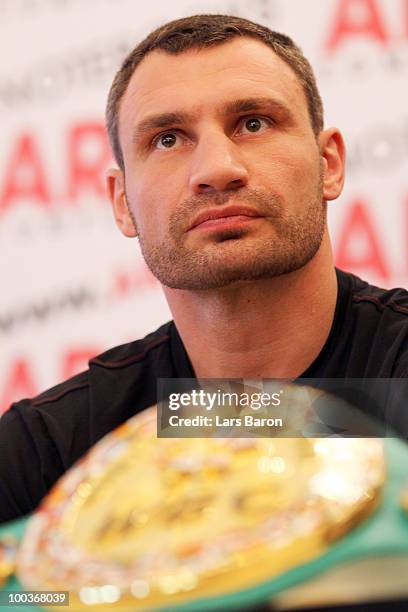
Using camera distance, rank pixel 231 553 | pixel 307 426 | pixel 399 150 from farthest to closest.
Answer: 1. pixel 399 150
2. pixel 307 426
3. pixel 231 553

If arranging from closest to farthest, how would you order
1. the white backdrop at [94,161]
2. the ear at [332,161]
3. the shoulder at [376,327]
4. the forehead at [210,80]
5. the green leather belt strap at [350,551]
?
the green leather belt strap at [350,551]
the shoulder at [376,327]
the forehead at [210,80]
the ear at [332,161]
the white backdrop at [94,161]

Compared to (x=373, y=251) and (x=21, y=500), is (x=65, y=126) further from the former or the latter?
(x=21, y=500)

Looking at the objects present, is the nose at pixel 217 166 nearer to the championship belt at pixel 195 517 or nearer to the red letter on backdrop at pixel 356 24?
the championship belt at pixel 195 517

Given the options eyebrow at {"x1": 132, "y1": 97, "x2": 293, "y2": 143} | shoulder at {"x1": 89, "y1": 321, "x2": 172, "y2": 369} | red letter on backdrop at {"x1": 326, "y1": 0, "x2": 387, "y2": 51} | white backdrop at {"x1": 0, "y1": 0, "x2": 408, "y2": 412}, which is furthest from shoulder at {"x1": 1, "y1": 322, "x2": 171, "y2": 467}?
red letter on backdrop at {"x1": 326, "y1": 0, "x2": 387, "y2": 51}

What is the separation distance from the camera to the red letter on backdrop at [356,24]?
1.27 metres

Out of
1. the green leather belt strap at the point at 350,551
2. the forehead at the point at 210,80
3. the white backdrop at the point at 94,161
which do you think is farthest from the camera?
the white backdrop at the point at 94,161

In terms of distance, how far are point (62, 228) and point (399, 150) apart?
0.52 meters

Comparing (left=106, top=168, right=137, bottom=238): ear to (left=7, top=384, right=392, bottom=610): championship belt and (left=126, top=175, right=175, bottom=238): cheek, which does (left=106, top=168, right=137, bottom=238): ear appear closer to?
(left=126, top=175, right=175, bottom=238): cheek

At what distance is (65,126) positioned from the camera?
1338 millimetres

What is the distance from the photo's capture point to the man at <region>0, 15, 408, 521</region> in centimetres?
80

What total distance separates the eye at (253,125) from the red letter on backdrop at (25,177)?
0.53 m

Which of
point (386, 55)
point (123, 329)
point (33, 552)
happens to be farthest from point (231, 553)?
point (386, 55)

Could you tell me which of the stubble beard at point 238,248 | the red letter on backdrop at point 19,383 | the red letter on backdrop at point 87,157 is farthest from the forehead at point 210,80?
the red letter on backdrop at point 19,383

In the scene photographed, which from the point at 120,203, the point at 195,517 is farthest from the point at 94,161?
the point at 195,517
